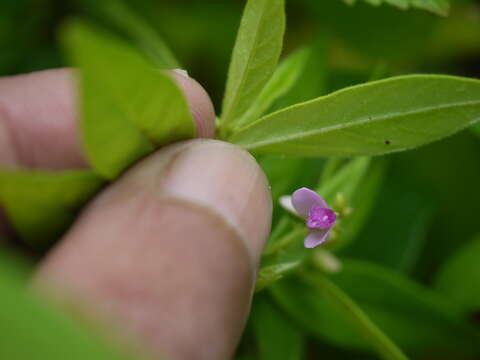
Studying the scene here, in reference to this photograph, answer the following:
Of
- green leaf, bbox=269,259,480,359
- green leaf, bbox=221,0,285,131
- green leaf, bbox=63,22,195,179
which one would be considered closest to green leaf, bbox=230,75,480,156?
green leaf, bbox=221,0,285,131

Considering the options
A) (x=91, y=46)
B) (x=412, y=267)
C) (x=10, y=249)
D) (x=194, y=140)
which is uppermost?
(x=91, y=46)

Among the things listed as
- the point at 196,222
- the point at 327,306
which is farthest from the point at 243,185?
the point at 327,306

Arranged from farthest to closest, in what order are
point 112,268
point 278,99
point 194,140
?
1. point 278,99
2. point 194,140
3. point 112,268

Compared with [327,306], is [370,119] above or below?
above

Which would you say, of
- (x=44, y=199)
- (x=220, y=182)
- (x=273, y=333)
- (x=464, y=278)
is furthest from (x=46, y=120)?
(x=464, y=278)

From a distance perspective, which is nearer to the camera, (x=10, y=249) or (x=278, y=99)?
(x=10, y=249)

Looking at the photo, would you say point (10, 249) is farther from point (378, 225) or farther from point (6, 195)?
point (378, 225)

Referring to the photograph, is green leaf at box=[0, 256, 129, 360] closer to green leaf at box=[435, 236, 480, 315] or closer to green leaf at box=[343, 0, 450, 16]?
green leaf at box=[343, 0, 450, 16]

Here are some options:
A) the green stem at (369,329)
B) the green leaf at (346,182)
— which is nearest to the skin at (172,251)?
the green stem at (369,329)
